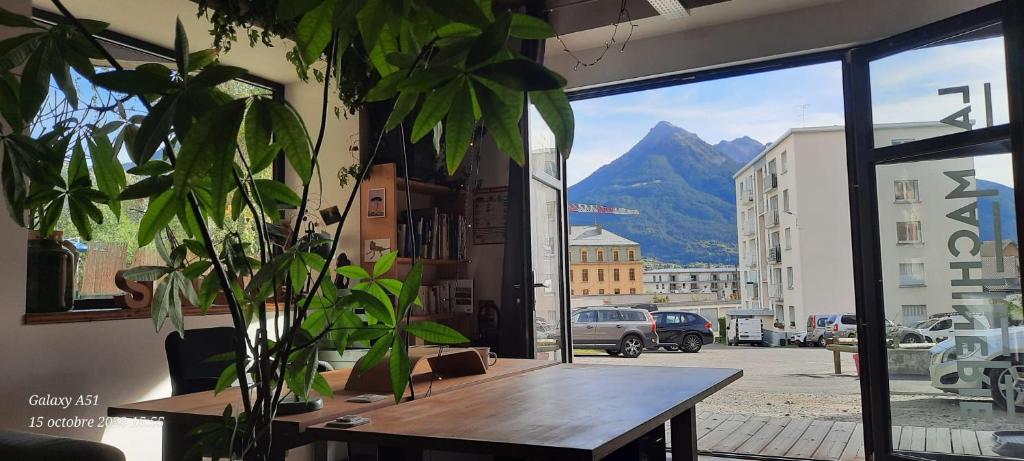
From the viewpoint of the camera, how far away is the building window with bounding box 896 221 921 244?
430cm

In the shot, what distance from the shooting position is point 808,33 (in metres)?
4.73

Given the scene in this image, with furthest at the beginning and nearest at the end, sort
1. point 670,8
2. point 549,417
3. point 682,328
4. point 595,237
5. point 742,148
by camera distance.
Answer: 1. point 742,148
2. point 595,237
3. point 682,328
4. point 670,8
5. point 549,417

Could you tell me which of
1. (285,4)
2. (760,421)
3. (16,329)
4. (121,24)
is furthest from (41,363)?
(760,421)

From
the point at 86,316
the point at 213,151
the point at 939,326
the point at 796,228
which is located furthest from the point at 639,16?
the point at 796,228

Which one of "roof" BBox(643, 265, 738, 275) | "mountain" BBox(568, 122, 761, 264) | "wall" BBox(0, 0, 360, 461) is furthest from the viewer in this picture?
"mountain" BBox(568, 122, 761, 264)

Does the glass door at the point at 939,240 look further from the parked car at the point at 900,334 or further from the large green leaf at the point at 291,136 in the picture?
the large green leaf at the point at 291,136

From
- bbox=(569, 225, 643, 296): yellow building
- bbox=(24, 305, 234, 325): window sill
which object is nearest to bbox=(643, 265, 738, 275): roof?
bbox=(569, 225, 643, 296): yellow building

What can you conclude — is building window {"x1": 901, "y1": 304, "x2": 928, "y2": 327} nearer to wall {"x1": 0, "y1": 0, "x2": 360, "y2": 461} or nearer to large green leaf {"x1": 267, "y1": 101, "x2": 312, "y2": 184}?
wall {"x1": 0, "y1": 0, "x2": 360, "y2": 461}

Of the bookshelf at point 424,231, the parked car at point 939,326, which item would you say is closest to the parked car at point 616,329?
the bookshelf at point 424,231

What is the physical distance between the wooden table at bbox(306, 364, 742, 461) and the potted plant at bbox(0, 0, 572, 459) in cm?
70

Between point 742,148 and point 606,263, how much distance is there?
17.0 feet

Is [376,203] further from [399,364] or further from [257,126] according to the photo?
[257,126]

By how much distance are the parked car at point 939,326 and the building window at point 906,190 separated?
67 centimetres

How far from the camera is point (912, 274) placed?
4305 millimetres
